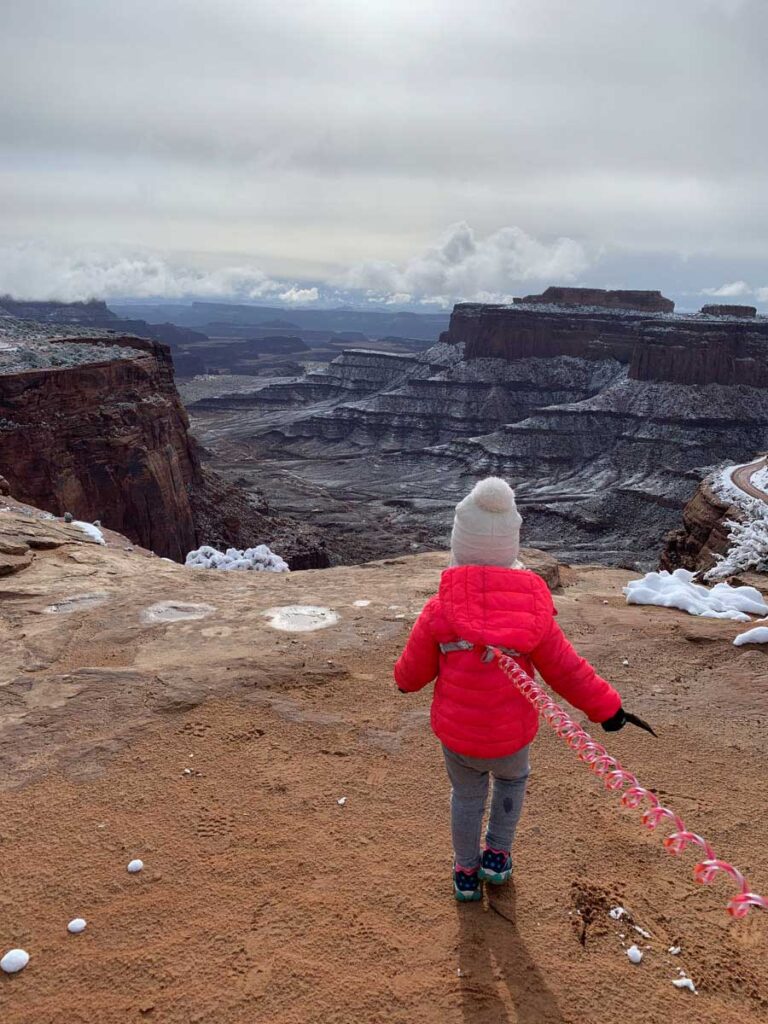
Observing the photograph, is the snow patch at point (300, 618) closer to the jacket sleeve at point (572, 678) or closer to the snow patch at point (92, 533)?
the jacket sleeve at point (572, 678)

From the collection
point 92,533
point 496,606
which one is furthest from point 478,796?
point 92,533

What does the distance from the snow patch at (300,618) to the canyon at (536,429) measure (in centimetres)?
3927

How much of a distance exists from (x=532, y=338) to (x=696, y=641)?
112 metres

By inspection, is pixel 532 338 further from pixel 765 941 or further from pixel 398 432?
pixel 765 941

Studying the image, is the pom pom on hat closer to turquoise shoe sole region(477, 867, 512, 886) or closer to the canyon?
turquoise shoe sole region(477, 867, 512, 886)

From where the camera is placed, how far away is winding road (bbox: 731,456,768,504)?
33000mm

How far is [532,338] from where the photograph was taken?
113 metres

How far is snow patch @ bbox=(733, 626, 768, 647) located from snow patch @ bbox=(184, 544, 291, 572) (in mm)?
17313

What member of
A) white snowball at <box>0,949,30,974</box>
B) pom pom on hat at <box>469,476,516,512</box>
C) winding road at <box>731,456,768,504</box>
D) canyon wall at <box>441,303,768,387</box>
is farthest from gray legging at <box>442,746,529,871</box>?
canyon wall at <box>441,303,768,387</box>

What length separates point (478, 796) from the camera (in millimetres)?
3680

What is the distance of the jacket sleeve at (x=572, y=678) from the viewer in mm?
3508

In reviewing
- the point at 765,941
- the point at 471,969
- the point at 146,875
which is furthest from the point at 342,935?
the point at 765,941

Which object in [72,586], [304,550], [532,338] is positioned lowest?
[304,550]

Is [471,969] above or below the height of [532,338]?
below
